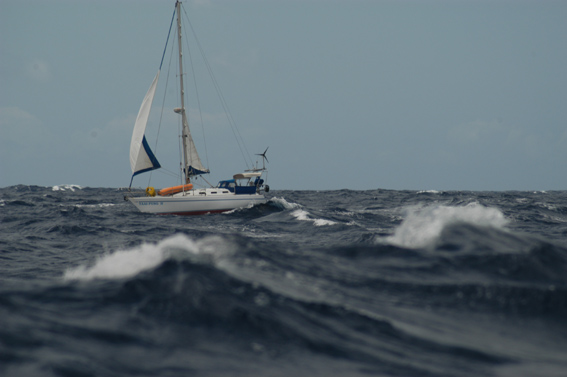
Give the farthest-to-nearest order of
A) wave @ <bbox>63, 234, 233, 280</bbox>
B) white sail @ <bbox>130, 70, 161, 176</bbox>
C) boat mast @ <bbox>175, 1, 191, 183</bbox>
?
boat mast @ <bbox>175, 1, 191, 183</bbox>
white sail @ <bbox>130, 70, 161, 176</bbox>
wave @ <bbox>63, 234, 233, 280</bbox>

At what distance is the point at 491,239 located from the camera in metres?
8.91

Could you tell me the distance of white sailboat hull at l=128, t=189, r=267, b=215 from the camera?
28.4 m

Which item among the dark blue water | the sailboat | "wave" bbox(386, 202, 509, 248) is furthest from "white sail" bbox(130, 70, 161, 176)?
"wave" bbox(386, 202, 509, 248)

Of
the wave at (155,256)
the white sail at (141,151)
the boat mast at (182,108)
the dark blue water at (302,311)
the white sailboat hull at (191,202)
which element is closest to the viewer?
the dark blue water at (302,311)

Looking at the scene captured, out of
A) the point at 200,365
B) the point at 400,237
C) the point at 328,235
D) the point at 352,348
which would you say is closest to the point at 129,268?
the point at 200,365

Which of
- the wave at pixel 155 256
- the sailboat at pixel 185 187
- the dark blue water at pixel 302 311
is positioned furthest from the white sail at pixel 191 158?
the wave at pixel 155 256

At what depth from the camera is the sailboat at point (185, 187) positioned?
93.7 ft

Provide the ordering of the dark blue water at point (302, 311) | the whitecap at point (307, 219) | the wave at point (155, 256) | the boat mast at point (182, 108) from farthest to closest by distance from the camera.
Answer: the boat mast at point (182, 108) → the whitecap at point (307, 219) → the wave at point (155, 256) → the dark blue water at point (302, 311)

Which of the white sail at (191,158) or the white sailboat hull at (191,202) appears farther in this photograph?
the white sail at (191,158)

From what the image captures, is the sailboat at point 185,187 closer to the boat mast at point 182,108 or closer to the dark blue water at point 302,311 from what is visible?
the boat mast at point 182,108

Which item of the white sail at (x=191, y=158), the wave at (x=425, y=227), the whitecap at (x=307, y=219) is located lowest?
the whitecap at (x=307, y=219)

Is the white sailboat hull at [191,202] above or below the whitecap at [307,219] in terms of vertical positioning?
above

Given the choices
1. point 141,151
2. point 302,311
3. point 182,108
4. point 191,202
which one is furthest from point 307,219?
point 182,108

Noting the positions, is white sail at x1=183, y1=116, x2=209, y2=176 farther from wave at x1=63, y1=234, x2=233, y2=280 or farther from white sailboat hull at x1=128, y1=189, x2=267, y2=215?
wave at x1=63, y1=234, x2=233, y2=280
